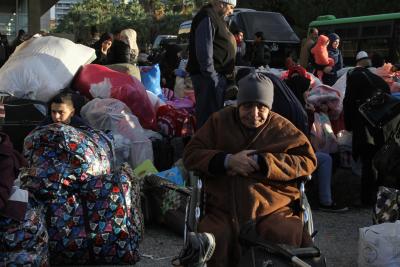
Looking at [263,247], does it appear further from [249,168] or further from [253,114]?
[253,114]

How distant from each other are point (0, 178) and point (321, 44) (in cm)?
861

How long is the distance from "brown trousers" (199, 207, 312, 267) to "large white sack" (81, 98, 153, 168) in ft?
10.6

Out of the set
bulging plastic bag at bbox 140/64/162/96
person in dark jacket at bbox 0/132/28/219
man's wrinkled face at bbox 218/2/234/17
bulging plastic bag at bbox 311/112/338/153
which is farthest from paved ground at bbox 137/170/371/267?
bulging plastic bag at bbox 140/64/162/96

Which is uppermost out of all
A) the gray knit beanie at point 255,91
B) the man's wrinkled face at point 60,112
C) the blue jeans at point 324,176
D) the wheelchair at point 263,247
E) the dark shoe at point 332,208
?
the gray knit beanie at point 255,91

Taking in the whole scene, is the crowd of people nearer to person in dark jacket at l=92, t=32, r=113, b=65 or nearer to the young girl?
person in dark jacket at l=92, t=32, r=113, b=65

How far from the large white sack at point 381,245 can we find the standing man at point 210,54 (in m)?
2.38

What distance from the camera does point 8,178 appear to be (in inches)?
154

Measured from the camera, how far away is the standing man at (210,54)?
627 centimetres

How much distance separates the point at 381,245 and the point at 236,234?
58.1 inches

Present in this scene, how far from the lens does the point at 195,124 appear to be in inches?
287


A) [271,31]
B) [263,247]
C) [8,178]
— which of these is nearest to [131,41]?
[8,178]

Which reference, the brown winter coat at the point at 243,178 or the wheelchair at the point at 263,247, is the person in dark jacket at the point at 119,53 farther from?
the wheelchair at the point at 263,247

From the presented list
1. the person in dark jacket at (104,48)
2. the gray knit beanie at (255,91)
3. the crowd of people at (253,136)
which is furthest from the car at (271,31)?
the gray knit beanie at (255,91)

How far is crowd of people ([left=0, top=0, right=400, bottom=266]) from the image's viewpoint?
3.42 meters
